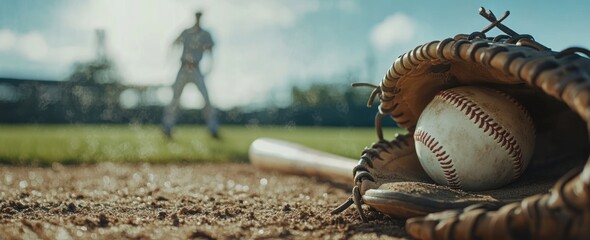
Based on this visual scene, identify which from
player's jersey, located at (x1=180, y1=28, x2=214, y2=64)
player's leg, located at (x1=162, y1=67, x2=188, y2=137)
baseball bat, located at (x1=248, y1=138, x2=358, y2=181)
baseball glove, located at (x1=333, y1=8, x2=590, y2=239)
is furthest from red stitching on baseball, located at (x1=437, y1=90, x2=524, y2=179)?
player's jersey, located at (x1=180, y1=28, x2=214, y2=64)

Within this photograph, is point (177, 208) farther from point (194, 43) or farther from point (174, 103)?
point (194, 43)

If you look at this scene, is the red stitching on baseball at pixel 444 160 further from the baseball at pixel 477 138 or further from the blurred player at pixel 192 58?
the blurred player at pixel 192 58

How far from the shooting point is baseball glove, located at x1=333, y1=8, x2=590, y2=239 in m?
1.39

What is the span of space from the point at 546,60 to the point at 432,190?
621 mm

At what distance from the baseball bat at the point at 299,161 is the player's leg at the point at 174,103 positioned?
318 cm

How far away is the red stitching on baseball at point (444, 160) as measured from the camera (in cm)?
217

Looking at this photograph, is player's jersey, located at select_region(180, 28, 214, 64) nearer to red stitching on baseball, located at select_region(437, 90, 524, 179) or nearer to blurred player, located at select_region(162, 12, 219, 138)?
blurred player, located at select_region(162, 12, 219, 138)

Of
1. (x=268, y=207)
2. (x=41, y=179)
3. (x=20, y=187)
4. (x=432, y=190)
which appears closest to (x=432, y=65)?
(x=432, y=190)

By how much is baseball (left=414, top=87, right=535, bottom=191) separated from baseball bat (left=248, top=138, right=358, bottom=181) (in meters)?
1.06

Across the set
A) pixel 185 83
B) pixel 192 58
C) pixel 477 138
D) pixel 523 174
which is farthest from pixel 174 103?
pixel 477 138

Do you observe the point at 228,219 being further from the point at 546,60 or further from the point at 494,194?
the point at 546,60

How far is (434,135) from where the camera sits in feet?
7.19

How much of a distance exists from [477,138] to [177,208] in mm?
1312

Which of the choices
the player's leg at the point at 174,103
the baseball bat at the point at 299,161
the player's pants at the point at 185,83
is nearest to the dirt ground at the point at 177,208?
the baseball bat at the point at 299,161
